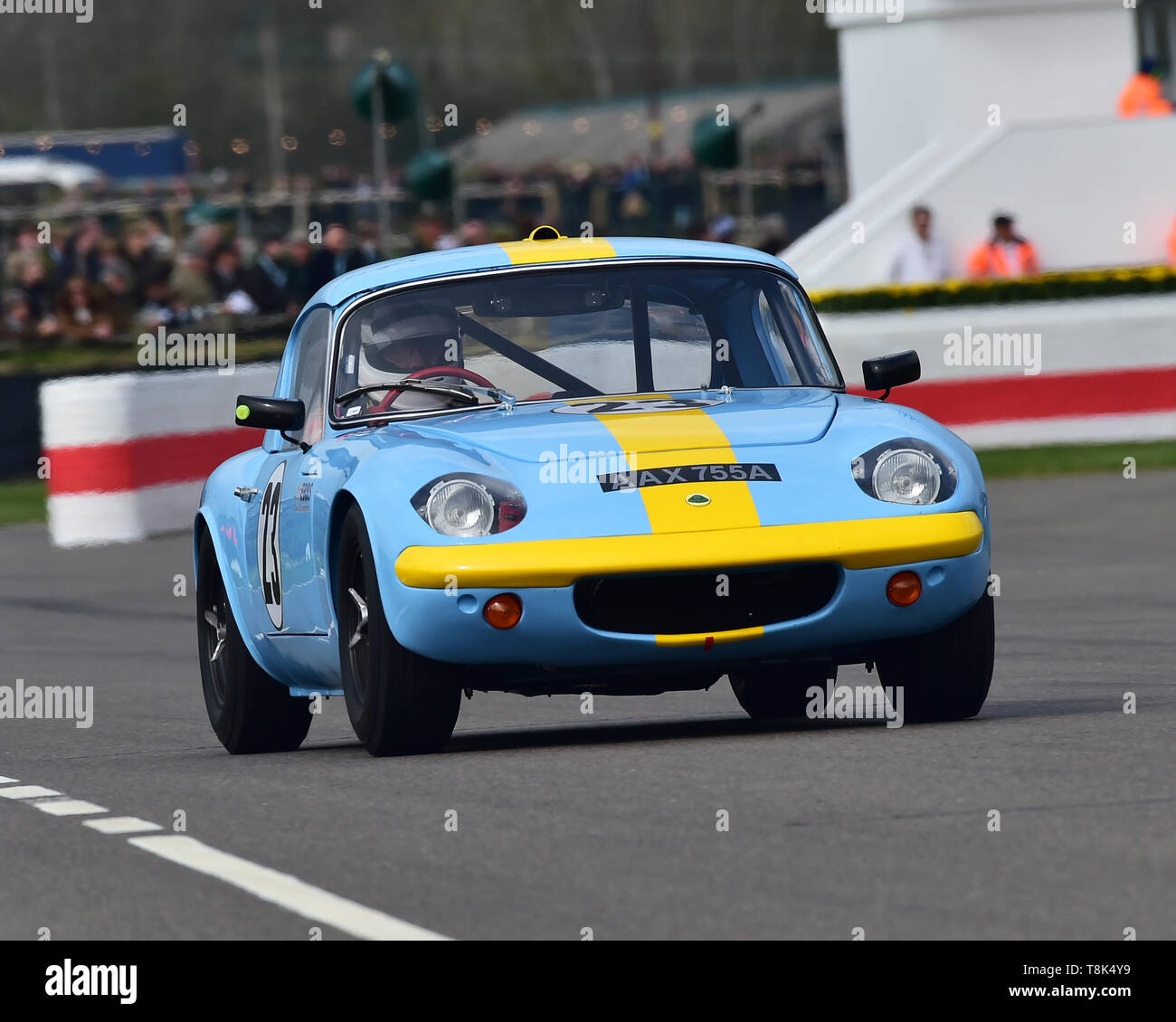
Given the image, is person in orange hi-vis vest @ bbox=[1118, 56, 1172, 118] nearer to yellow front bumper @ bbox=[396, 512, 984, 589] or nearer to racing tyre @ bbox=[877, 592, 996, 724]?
racing tyre @ bbox=[877, 592, 996, 724]

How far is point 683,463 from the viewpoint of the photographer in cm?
771

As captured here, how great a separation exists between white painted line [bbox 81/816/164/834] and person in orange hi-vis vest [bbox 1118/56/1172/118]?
2159 cm

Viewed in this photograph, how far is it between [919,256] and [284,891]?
1989 cm

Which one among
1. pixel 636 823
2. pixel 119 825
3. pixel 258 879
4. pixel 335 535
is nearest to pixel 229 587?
pixel 335 535

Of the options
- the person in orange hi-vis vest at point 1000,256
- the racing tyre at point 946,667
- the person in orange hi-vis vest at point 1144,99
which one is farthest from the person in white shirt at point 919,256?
the racing tyre at point 946,667

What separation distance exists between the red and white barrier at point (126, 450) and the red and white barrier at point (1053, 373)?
17.5 feet

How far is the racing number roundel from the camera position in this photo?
8711mm

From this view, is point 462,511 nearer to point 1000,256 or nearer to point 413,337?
point 413,337

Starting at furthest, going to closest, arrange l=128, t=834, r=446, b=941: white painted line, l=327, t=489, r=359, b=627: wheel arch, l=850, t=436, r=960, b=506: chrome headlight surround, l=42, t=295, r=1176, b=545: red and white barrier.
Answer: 1. l=42, t=295, r=1176, b=545: red and white barrier
2. l=327, t=489, r=359, b=627: wheel arch
3. l=850, t=436, r=960, b=506: chrome headlight surround
4. l=128, t=834, r=446, b=941: white painted line

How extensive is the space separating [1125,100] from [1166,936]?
2340 cm

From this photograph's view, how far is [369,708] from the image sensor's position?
791 cm

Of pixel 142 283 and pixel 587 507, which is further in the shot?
pixel 142 283

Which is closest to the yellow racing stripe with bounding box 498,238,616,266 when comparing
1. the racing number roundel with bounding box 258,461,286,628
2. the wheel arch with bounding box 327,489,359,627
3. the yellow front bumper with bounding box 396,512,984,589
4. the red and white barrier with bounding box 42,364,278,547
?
the racing number roundel with bounding box 258,461,286,628
